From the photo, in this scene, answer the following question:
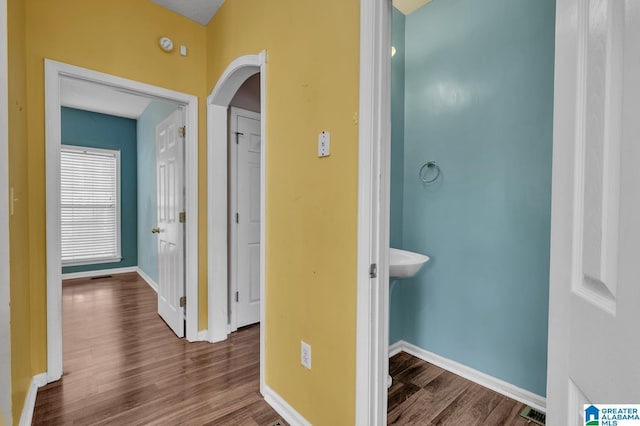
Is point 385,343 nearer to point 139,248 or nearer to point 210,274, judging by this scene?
point 210,274

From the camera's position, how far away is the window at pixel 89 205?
4773mm

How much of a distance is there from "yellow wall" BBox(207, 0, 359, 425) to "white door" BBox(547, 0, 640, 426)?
805 millimetres

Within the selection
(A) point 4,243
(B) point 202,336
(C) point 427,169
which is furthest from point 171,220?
(C) point 427,169

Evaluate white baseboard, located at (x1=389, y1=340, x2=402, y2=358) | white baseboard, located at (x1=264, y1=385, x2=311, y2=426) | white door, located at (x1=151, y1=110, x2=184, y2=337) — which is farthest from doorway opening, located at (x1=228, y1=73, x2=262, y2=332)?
white baseboard, located at (x1=389, y1=340, x2=402, y2=358)

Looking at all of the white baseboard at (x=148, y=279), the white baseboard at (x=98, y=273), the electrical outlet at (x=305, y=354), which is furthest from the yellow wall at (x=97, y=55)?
the white baseboard at (x=98, y=273)

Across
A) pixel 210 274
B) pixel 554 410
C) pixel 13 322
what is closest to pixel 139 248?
pixel 210 274

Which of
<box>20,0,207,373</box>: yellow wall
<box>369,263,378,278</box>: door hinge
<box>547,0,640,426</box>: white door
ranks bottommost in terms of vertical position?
<box>369,263,378,278</box>: door hinge

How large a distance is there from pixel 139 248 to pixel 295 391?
4694 millimetres

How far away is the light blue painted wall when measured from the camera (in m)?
4.31

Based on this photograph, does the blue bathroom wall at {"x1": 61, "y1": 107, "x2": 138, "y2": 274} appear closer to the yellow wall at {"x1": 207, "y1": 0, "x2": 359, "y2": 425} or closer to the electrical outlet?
the yellow wall at {"x1": 207, "y1": 0, "x2": 359, "y2": 425}

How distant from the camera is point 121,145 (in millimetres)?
5152

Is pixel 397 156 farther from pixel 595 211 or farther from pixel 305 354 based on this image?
pixel 595 211

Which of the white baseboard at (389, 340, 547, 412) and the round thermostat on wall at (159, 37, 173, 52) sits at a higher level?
the round thermostat on wall at (159, 37, 173, 52)

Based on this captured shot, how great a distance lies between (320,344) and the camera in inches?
58.4
